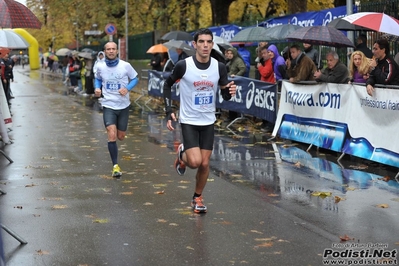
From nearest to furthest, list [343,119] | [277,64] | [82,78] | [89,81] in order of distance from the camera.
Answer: [343,119]
[277,64]
[89,81]
[82,78]

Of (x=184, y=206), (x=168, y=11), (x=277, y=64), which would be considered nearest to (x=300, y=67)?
(x=277, y=64)

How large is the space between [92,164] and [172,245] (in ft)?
18.6

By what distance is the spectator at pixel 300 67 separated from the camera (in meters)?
15.3

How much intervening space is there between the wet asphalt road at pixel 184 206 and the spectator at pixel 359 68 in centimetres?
147

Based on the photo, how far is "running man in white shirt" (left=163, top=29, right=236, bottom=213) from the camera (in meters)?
8.54

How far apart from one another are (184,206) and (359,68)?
17.2ft

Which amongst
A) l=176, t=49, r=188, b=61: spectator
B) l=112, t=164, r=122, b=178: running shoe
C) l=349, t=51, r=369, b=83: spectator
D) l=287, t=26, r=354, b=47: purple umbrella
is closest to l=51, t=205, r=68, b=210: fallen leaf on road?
l=112, t=164, r=122, b=178: running shoe

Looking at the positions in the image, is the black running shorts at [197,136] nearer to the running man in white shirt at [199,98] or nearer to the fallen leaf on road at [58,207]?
the running man in white shirt at [199,98]

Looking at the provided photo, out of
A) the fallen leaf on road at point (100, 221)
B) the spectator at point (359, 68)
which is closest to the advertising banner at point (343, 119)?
the spectator at point (359, 68)

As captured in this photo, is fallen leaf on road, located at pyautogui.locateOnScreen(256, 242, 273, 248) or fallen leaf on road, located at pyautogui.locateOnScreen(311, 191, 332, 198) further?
fallen leaf on road, located at pyautogui.locateOnScreen(311, 191, 332, 198)

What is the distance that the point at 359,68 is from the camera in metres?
13.0

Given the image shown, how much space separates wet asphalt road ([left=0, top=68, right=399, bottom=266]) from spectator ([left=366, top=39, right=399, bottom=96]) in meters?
1.31

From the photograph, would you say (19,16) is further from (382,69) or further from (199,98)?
(382,69)

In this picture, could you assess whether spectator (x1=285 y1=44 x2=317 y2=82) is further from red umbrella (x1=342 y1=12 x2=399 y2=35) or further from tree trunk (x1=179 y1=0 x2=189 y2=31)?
tree trunk (x1=179 y1=0 x2=189 y2=31)
